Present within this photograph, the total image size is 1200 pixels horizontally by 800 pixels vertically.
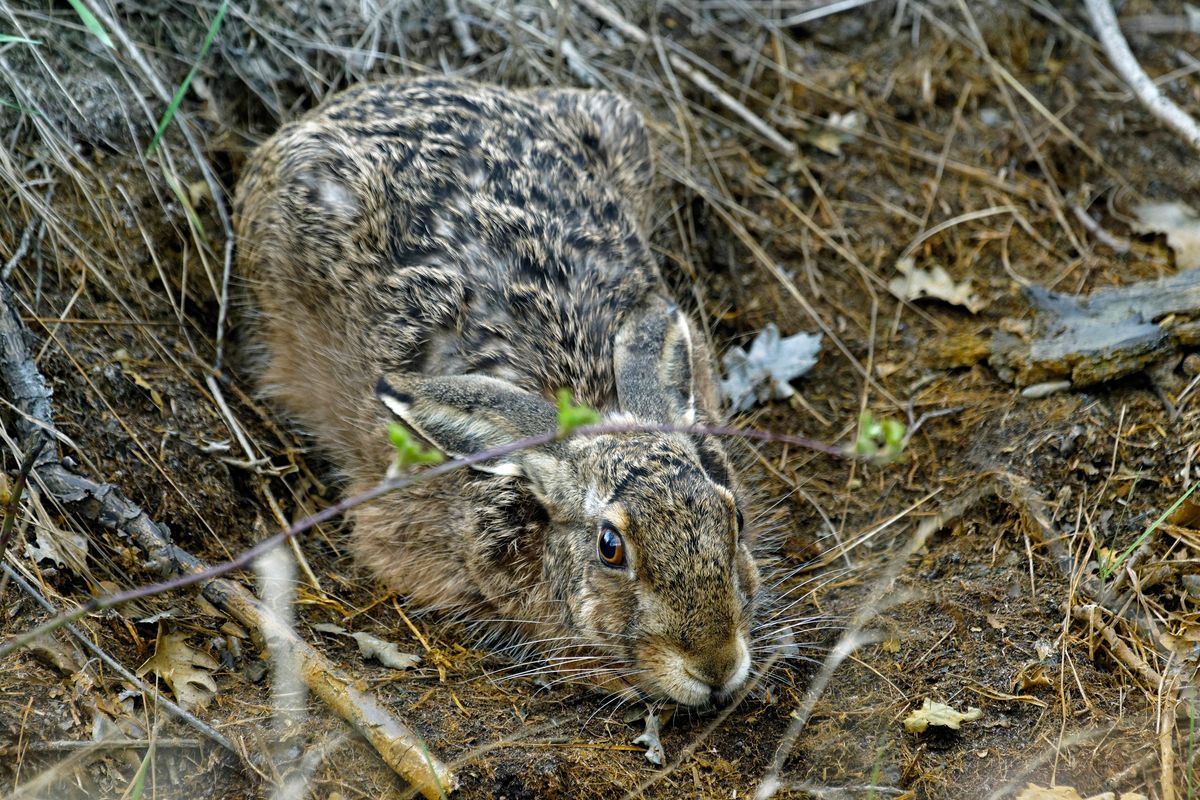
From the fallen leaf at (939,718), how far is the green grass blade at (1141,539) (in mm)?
828

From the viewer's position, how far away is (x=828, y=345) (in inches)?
259

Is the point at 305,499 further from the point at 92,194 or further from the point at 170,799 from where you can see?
the point at 170,799

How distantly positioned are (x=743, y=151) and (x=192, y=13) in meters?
3.48

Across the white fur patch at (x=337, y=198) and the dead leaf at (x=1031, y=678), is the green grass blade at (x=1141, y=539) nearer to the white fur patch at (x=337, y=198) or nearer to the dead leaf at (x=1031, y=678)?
the dead leaf at (x=1031, y=678)

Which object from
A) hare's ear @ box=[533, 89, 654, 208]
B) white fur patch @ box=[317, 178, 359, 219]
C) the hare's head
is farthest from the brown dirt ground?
white fur patch @ box=[317, 178, 359, 219]

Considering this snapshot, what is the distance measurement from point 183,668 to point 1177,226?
5.75m

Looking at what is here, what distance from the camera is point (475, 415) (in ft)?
16.3

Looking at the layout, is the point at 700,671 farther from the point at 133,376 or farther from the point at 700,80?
the point at 700,80

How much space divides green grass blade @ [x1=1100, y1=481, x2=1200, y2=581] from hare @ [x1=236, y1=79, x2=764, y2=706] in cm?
143

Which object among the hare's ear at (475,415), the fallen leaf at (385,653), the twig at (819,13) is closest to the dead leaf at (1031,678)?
the hare's ear at (475,415)

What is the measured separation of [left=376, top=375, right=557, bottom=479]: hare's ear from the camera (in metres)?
4.93

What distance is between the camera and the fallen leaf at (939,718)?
428 centimetres

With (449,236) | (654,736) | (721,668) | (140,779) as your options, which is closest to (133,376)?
(449,236)

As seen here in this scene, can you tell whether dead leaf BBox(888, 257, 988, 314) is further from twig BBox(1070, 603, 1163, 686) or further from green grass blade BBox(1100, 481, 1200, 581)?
twig BBox(1070, 603, 1163, 686)
